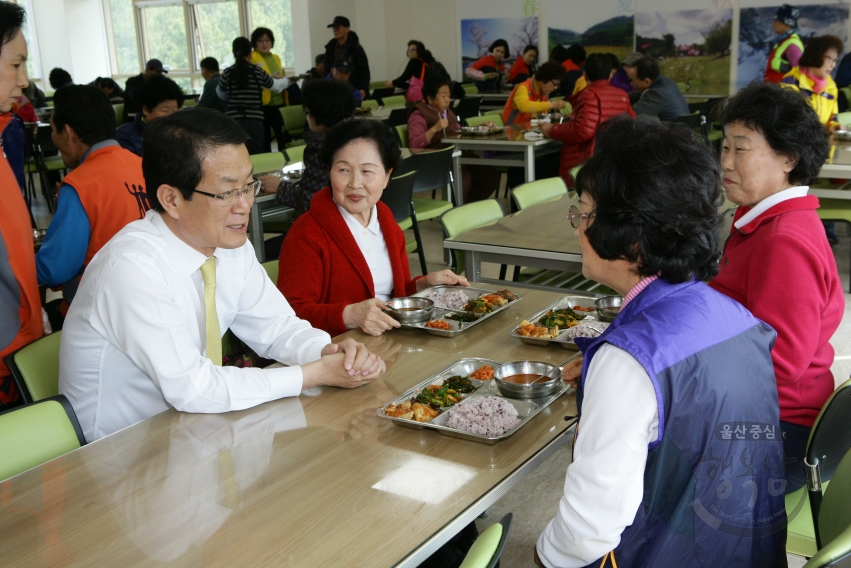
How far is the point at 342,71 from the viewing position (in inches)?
330

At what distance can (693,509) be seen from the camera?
3.92 feet

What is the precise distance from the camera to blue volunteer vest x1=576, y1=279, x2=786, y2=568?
116cm

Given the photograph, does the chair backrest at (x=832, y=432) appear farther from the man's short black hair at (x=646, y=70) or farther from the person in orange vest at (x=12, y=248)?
the man's short black hair at (x=646, y=70)

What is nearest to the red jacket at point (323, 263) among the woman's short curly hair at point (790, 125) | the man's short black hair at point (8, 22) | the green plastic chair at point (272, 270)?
the green plastic chair at point (272, 270)

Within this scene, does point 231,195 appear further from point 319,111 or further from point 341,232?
point 319,111

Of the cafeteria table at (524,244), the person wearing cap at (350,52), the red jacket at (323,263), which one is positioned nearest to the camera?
the red jacket at (323,263)

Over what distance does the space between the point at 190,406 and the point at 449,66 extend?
1086 cm

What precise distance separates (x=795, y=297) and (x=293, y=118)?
249 inches

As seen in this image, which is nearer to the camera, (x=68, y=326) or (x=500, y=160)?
(x=68, y=326)

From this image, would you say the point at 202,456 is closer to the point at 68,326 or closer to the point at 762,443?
the point at 68,326

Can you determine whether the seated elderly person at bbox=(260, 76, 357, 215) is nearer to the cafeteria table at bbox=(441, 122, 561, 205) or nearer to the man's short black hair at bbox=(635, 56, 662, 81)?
the cafeteria table at bbox=(441, 122, 561, 205)

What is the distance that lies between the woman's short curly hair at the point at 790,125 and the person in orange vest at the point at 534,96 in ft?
16.2

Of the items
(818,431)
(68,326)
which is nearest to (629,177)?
(818,431)

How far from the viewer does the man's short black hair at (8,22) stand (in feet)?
6.75
